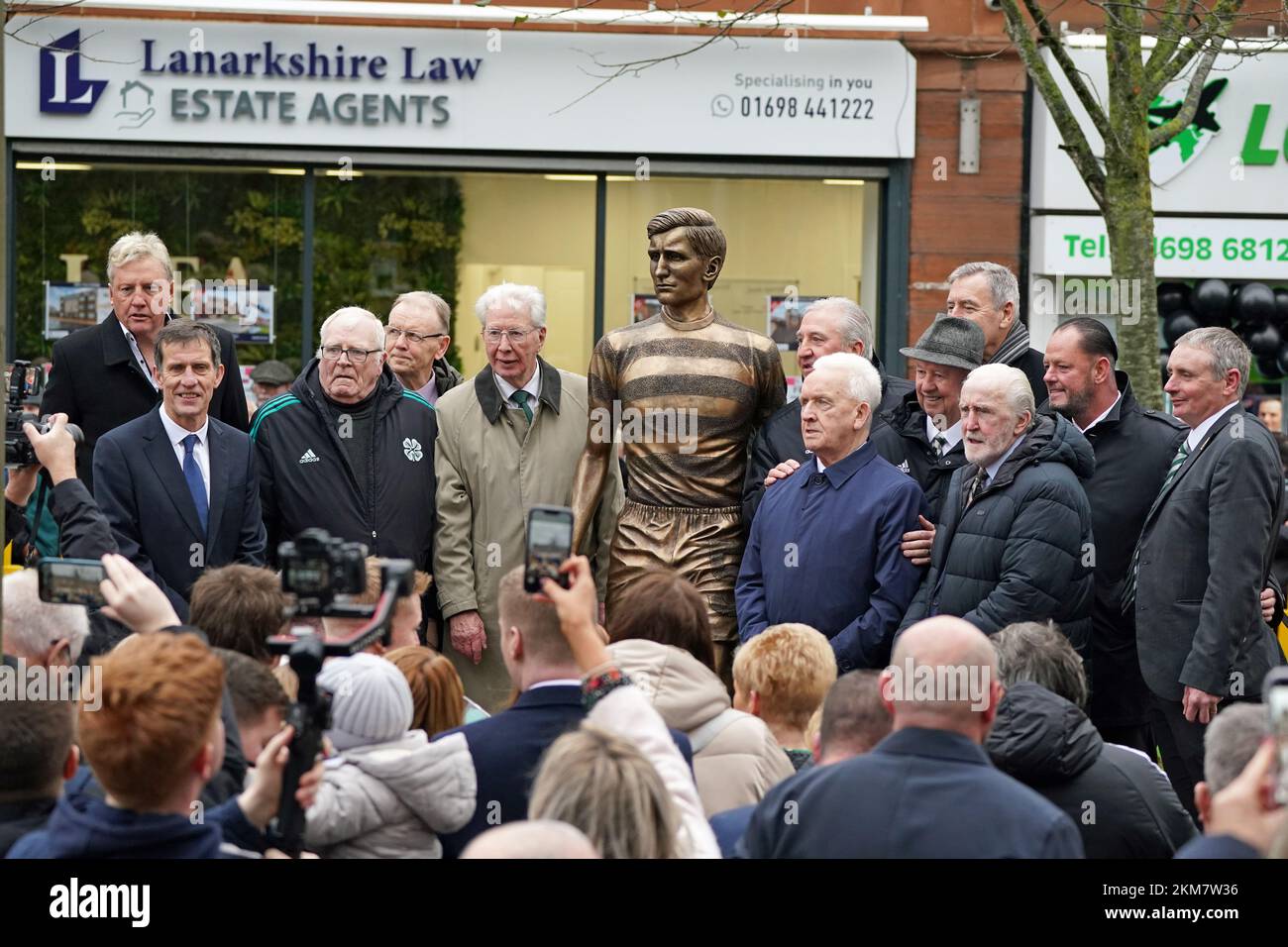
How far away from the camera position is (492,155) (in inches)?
539

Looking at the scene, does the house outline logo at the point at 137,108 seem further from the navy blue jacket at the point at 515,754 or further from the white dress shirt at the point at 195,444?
the navy blue jacket at the point at 515,754

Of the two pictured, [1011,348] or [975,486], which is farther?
[1011,348]

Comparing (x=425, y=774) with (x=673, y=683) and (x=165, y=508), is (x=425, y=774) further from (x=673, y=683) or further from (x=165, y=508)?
(x=165, y=508)

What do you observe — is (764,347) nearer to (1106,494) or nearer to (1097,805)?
(1106,494)

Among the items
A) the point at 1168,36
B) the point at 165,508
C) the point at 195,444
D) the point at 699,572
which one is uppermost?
the point at 1168,36

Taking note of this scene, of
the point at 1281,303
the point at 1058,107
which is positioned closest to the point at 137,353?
the point at 1058,107

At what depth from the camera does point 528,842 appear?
8.80ft

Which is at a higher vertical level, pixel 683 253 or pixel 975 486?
pixel 683 253

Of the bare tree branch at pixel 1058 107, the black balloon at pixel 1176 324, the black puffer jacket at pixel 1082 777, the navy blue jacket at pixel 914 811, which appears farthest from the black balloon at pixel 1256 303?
the navy blue jacket at pixel 914 811

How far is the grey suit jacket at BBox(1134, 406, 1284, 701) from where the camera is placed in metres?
6.29

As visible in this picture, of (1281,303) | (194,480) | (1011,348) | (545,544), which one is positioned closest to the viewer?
(545,544)

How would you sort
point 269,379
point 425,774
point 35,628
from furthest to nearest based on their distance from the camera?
point 269,379 → point 35,628 → point 425,774

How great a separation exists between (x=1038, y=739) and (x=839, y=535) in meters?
1.87
